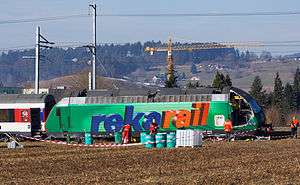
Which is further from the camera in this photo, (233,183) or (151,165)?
(151,165)

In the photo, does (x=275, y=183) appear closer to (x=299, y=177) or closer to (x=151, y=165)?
(x=299, y=177)

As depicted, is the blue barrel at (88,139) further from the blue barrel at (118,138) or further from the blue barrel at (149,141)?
the blue barrel at (149,141)

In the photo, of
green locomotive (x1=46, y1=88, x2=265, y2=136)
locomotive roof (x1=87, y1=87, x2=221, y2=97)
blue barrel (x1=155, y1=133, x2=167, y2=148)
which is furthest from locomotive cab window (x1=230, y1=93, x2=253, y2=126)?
blue barrel (x1=155, y1=133, x2=167, y2=148)

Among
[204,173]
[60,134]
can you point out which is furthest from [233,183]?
[60,134]

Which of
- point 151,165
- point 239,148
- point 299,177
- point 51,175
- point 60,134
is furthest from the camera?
point 60,134

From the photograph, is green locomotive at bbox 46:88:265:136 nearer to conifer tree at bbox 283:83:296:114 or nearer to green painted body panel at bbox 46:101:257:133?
green painted body panel at bbox 46:101:257:133

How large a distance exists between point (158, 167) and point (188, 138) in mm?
14177

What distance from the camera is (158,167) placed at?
28.3 metres

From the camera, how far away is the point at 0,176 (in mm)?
26156

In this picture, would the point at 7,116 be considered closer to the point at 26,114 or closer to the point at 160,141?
the point at 26,114

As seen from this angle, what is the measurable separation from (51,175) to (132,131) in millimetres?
27456

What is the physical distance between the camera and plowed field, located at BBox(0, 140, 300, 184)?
78.4 feet

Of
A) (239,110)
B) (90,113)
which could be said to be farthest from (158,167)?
(90,113)

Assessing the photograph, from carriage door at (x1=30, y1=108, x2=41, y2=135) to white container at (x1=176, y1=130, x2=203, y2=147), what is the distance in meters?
17.4
